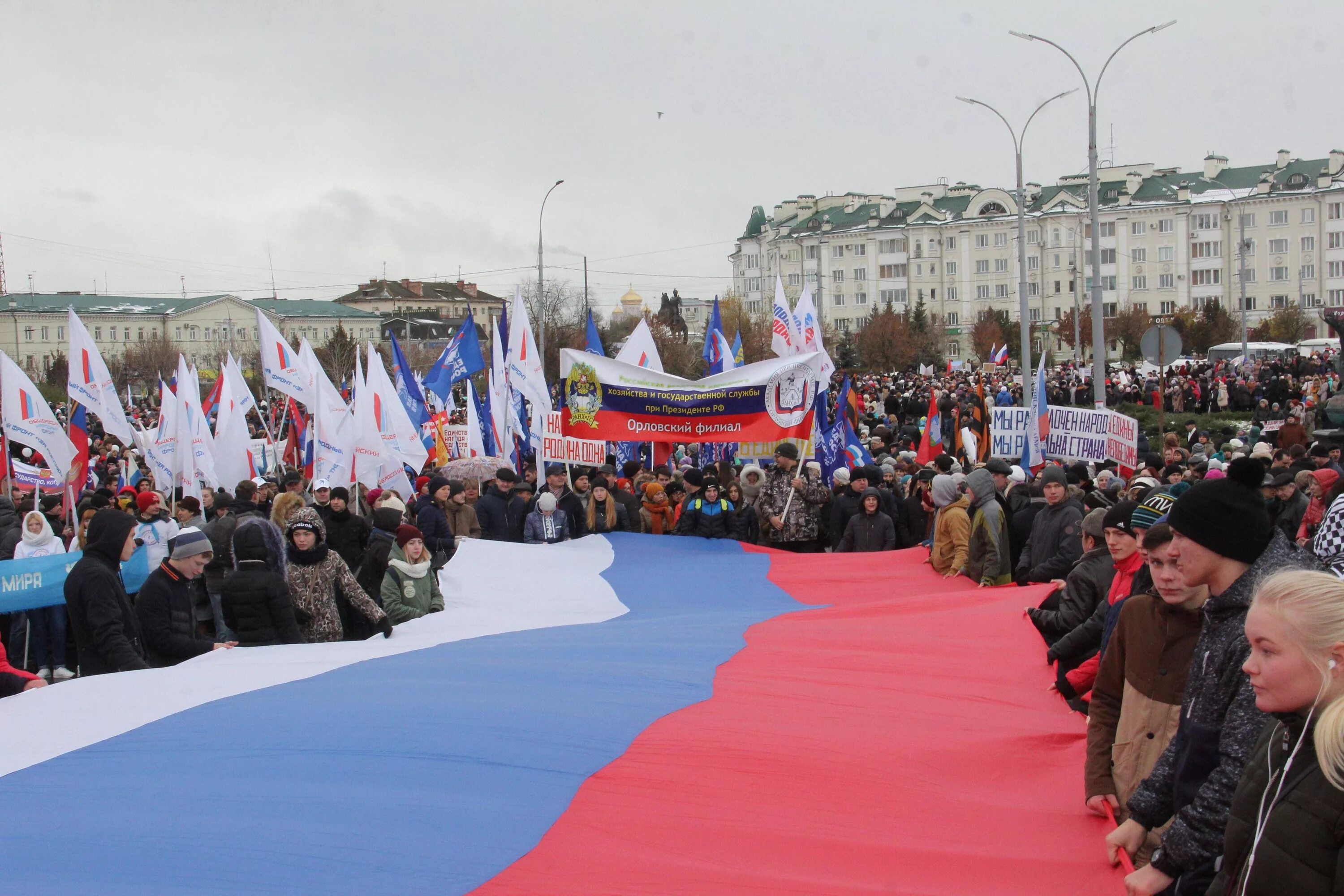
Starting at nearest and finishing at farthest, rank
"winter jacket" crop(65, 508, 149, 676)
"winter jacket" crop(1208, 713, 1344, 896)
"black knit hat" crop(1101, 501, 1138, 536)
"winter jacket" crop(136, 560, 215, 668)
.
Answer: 1. "winter jacket" crop(1208, 713, 1344, 896)
2. "black knit hat" crop(1101, 501, 1138, 536)
3. "winter jacket" crop(65, 508, 149, 676)
4. "winter jacket" crop(136, 560, 215, 668)

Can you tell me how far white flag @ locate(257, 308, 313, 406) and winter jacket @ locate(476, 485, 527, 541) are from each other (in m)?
6.06

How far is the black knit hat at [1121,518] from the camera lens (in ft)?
17.1

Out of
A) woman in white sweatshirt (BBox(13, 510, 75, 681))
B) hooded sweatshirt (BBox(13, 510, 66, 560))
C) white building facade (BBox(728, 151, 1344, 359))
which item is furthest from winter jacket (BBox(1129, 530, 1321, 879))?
white building facade (BBox(728, 151, 1344, 359))

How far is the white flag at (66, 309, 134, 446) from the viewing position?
15.8m

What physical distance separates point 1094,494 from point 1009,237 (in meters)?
104

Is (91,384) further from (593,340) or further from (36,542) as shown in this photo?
(593,340)

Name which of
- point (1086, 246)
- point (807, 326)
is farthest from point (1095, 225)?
point (1086, 246)

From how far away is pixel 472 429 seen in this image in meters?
20.0

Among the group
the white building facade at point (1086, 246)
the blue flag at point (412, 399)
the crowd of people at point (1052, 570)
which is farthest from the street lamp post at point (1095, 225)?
the white building facade at point (1086, 246)

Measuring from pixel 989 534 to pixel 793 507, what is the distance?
143 inches

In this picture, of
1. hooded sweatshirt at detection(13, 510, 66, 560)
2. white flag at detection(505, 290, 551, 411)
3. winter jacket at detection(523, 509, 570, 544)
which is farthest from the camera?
white flag at detection(505, 290, 551, 411)

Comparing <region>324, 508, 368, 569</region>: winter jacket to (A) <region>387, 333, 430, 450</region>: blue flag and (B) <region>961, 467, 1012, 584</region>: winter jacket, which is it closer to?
(B) <region>961, 467, 1012, 584</region>: winter jacket

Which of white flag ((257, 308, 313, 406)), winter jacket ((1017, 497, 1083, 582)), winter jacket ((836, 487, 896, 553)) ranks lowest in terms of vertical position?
winter jacket ((836, 487, 896, 553))

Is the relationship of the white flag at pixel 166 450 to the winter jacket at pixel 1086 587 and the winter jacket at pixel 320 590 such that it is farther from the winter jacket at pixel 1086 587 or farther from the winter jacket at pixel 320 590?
the winter jacket at pixel 1086 587
